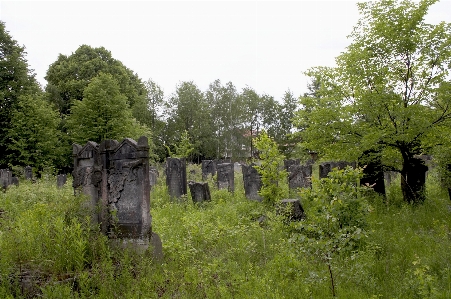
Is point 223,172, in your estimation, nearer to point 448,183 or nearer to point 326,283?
point 448,183

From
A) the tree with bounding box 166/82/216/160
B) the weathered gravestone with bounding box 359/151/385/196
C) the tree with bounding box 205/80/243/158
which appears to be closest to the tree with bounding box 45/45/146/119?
the tree with bounding box 166/82/216/160

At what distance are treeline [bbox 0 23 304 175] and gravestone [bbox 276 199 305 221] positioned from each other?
409 inches

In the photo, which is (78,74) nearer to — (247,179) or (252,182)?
(247,179)

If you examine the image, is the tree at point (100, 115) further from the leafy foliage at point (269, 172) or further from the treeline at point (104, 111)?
the leafy foliage at point (269, 172)

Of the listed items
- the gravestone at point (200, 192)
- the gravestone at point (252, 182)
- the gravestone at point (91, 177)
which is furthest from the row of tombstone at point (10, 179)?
the gravestone at point (91, 177)

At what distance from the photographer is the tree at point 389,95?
964cm

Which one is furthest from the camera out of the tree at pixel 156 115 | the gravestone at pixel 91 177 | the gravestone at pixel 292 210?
the tree at pixel 156 115

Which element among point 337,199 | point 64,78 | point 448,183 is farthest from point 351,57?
point 64,78

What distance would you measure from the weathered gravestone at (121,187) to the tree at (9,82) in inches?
963

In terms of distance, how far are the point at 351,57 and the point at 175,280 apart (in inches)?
329

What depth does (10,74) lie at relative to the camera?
28.9m

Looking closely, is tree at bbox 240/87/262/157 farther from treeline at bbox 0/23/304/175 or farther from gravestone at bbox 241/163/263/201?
gravestone at bbox 241/163/263/201

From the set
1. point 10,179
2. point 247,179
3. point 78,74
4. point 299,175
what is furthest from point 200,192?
point 78,74

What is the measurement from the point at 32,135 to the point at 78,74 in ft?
28.7
